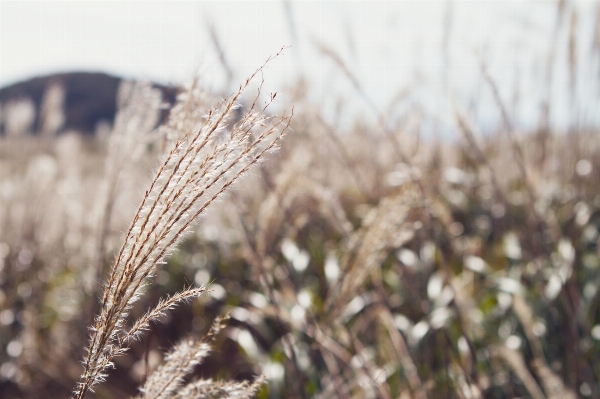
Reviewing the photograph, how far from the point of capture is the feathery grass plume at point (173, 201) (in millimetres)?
623

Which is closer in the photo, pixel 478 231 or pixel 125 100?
pixel 125 100

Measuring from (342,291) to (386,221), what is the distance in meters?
0.25

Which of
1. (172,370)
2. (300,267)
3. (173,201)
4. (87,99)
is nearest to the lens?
(173,201)

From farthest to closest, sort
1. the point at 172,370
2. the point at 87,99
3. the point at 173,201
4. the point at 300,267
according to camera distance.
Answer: the point at 87,99
the point at 300,267
the point at 172,370
the point at 173,201

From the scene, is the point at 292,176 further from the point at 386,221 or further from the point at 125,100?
the point at 125,100

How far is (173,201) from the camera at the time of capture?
2.04ft

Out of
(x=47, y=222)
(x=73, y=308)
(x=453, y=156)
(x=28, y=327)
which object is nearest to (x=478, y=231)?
(x=453, y=156)

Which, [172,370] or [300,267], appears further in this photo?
[300,267]

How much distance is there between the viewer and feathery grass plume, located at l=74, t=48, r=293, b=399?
0.62 metres

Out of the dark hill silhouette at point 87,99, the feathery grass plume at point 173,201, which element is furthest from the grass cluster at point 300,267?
the dark hill silhouette at point 87,99

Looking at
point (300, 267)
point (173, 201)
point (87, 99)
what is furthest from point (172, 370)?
point (87, 99)

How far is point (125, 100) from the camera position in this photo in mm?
2229

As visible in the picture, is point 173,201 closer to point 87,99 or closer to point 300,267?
point 300,267

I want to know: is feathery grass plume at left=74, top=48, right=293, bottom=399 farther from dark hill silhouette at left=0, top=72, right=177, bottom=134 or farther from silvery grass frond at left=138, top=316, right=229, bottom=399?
dark hill silhouette at left=0, top=72, right=177, bottom=134
